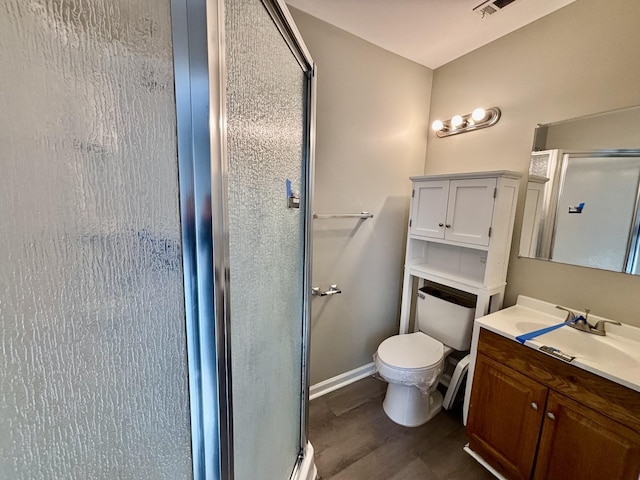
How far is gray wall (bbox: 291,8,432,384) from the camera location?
1.65 metres

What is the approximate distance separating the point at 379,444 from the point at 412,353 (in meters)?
0.55

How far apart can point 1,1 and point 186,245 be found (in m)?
0.36

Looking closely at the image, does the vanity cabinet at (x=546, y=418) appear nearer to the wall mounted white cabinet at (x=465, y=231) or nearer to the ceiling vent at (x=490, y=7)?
the wall mounted white cabinet at (x=465, y=231)

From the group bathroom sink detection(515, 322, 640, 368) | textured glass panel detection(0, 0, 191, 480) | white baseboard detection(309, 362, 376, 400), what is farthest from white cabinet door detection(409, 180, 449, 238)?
textured glass panel detection(0, 0, 191, 480)

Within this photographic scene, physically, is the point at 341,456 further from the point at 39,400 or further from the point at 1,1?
the point at 1,1

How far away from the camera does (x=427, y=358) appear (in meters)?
1.62

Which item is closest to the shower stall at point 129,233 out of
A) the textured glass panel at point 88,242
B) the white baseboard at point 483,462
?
the textured glass panel at point 88,242

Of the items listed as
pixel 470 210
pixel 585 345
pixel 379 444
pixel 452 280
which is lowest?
pixel 379 444

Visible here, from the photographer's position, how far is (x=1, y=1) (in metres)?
0.28

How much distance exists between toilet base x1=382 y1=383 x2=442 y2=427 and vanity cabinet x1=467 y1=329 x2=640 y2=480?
290 millimetres

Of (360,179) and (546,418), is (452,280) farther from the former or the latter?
(360,179)

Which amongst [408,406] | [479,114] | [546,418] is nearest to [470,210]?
[479,114]

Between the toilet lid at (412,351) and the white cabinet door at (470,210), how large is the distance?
74 centimetres

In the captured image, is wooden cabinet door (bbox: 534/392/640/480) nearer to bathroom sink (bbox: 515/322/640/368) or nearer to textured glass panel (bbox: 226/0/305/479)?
bathroom sink (bbox: 515/322/640/368)
